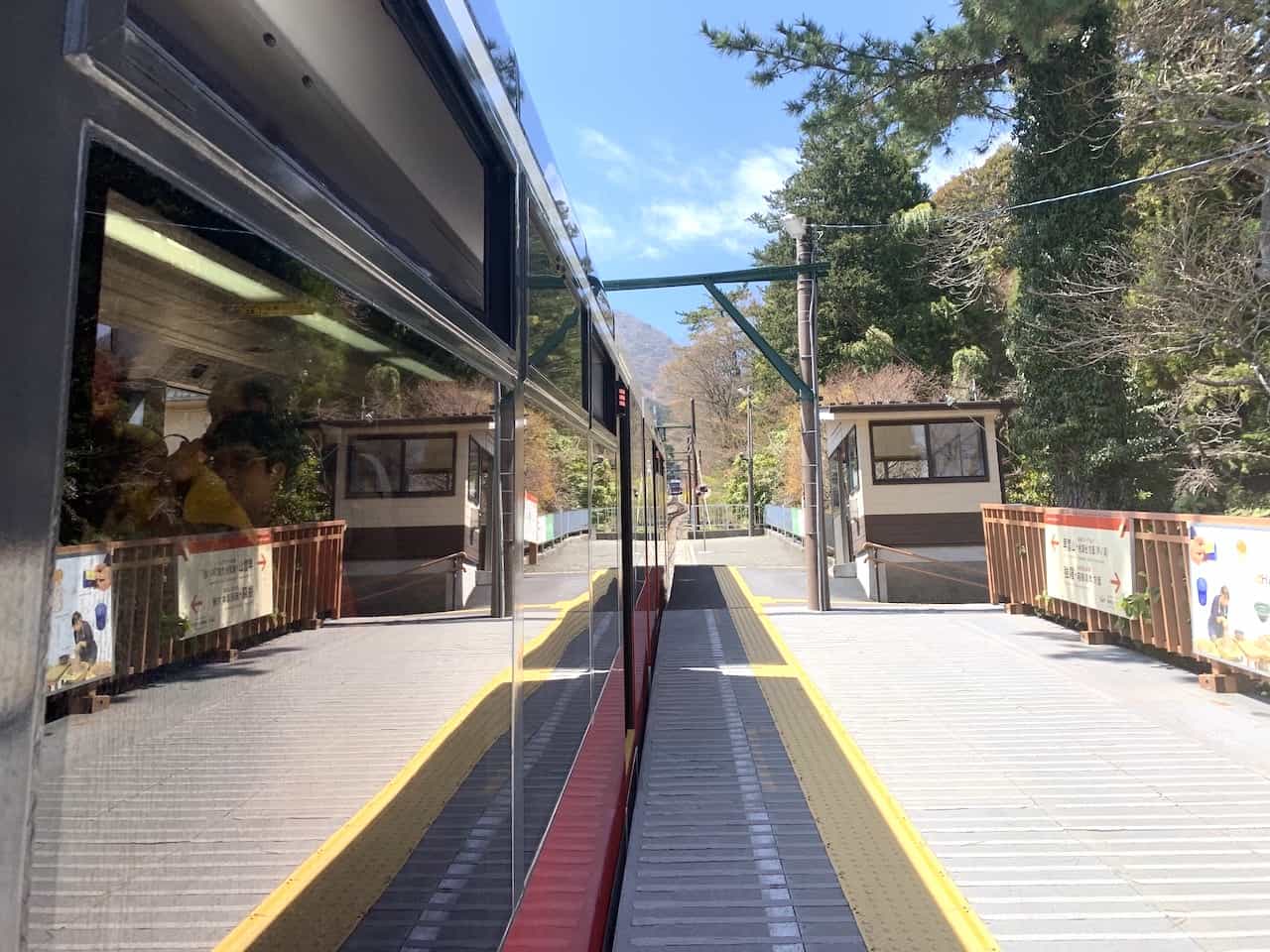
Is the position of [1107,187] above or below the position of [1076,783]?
above

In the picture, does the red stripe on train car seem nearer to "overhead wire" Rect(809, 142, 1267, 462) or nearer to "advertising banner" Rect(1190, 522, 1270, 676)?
"advertising banner" Rect(1190, 522, 1270, 676)

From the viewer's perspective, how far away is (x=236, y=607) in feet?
2.24

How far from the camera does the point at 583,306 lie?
2688mm

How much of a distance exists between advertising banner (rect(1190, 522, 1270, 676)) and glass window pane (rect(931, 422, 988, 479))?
21.5 ft

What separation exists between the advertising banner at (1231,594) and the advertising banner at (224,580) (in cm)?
618

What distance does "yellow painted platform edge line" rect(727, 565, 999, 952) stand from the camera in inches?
100

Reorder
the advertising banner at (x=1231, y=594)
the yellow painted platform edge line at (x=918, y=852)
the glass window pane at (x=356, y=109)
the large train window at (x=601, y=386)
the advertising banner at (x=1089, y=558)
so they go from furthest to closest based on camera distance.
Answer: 1. the advertising banner at (x=1089, y=558)
2. the advertising banner at (x=1231, y=594)
3. the large train window at (x=601, y=386)
4. the yellow painted platform edge line at (x=918, y=852)
5. the glass window pane at (x=356, y=109)

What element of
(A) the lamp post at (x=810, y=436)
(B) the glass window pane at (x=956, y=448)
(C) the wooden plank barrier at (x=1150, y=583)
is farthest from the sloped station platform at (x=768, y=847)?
(B) the glass window pane at (x=956, y=448)

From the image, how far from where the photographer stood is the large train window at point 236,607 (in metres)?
0.52

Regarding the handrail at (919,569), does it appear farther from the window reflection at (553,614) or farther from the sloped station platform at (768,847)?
the window reflection at (553,614)

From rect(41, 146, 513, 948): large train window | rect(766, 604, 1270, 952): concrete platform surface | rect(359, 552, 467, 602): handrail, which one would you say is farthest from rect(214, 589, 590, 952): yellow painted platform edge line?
rect(766, 604, 1270, 952): concrete platform surface

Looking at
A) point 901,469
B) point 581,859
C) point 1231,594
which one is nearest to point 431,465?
point 581,859

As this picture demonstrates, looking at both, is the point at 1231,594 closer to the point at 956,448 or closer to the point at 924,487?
the point at 924,487

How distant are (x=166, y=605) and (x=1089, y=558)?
856 cm
